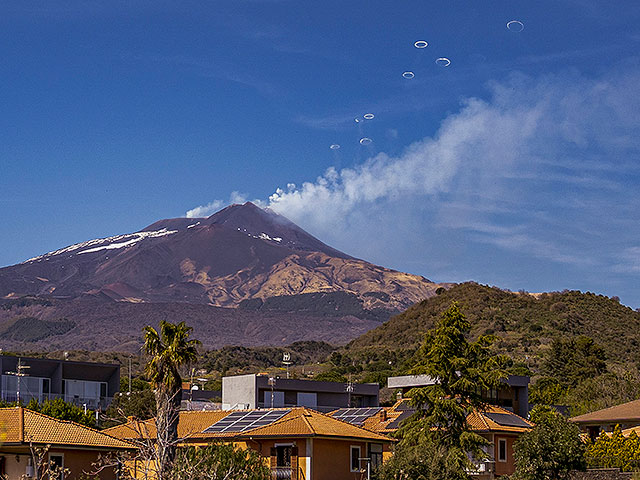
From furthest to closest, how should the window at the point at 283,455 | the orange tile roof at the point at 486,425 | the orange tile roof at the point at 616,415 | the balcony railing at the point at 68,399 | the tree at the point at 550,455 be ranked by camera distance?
the balcony railing at the point at 68,399 → the orange tile roof at the point at 616,415 → the orange tile roof at the point at 486,425 → the window at the point at 283,455 → the tree at the point at 550,455

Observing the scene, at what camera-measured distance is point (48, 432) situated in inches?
1767

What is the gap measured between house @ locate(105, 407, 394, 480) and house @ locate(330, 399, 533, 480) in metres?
3.80

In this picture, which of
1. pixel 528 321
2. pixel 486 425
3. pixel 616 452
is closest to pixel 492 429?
pixel 486 425

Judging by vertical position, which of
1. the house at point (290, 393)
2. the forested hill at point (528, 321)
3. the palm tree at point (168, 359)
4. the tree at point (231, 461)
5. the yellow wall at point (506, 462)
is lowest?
the yellow wall at point (506, 462)

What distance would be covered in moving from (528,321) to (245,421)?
97.0 meters

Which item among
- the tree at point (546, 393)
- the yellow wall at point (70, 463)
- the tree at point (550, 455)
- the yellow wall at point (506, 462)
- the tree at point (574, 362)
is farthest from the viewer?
the tree at point (574, 362)

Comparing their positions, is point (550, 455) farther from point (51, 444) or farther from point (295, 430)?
point (51, 444)

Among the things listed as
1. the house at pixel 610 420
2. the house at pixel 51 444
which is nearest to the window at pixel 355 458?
the house at pixel 51 444

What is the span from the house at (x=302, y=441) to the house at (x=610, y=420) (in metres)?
13.2

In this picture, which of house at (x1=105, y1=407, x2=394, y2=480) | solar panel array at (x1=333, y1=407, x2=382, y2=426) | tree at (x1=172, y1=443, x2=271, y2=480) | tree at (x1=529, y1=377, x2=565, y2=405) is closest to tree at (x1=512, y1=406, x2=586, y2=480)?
house at (x1=105, y1=407, x2=394, y2=480)

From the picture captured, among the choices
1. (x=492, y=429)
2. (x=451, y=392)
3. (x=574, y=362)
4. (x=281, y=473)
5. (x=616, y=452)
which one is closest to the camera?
(x=451, y=392)

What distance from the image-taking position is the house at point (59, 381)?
241 ft

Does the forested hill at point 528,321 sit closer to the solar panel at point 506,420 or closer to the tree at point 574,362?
the tree at point 574,362

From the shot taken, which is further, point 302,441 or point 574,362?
point 574,362
